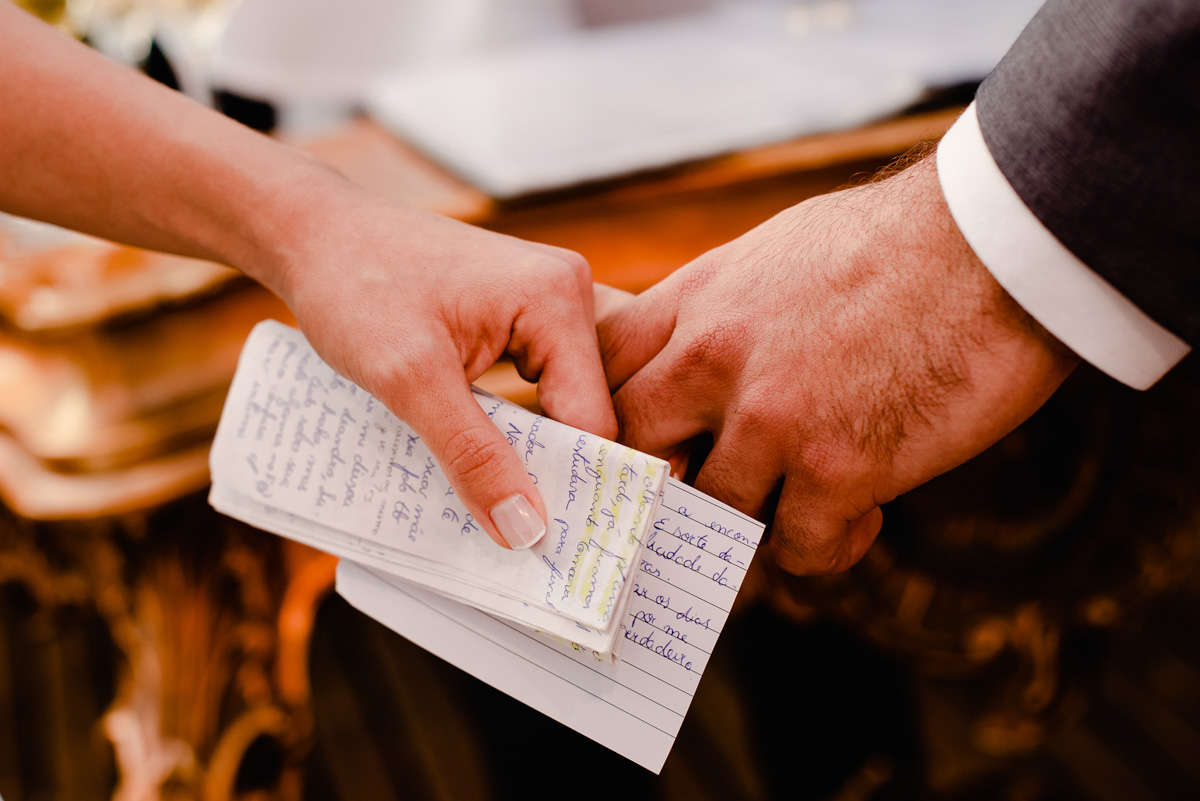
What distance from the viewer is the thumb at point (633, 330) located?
20.9 inches

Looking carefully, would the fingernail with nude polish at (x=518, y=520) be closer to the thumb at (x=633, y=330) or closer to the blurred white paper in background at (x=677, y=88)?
the thumb at (x=633, y=330)

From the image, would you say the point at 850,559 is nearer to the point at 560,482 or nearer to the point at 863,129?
the point at 560,482

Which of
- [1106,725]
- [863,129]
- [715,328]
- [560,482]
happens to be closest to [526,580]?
[560,482]

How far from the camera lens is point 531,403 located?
71cm

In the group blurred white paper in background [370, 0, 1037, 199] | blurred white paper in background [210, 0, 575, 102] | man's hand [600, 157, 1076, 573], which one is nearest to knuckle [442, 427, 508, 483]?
man's hand [600, 157, 1076, 573]

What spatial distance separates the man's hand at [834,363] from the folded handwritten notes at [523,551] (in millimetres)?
81

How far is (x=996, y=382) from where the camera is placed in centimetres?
44

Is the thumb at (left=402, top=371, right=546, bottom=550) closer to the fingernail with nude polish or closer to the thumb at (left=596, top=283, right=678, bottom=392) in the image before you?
the fingernail with nude polish

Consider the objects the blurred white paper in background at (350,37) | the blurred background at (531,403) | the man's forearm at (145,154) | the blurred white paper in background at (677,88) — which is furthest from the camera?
the blurred white paper in background at (350,37)

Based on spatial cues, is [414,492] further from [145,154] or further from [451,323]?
[145,154]

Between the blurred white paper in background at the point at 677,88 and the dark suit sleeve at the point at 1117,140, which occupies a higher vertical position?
the dark suit sleeve at the point at 1117,140

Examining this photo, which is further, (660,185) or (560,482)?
(660,185)

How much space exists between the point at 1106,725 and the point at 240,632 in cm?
128

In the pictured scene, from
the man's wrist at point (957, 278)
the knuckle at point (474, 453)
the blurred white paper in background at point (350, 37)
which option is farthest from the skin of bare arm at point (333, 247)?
the blurred white paper in background at point (350, 37)
